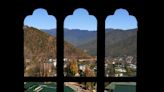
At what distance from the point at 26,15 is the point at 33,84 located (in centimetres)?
80

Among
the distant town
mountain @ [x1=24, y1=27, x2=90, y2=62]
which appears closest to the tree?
mountain @ [x1=24, y1=27, x2=90, y2=62]

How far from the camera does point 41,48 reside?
4301 millimetres

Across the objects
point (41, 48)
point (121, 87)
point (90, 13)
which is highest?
point (90, 13)

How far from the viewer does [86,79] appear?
4098mm

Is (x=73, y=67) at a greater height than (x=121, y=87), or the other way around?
(x=73, y=67)

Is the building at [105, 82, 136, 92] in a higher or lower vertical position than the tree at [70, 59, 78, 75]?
lower

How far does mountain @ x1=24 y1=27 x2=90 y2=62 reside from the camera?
4125mm

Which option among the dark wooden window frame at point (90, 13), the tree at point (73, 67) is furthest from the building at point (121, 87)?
the tree at point (73, 67)

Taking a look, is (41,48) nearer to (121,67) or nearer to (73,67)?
(73,67)

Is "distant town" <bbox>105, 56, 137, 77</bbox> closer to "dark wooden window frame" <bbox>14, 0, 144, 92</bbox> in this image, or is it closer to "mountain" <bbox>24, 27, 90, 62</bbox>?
"dark wooden window frame" <bbox>14, 0, 144, 92</bbox>

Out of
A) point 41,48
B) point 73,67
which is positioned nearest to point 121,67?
point 73,67
